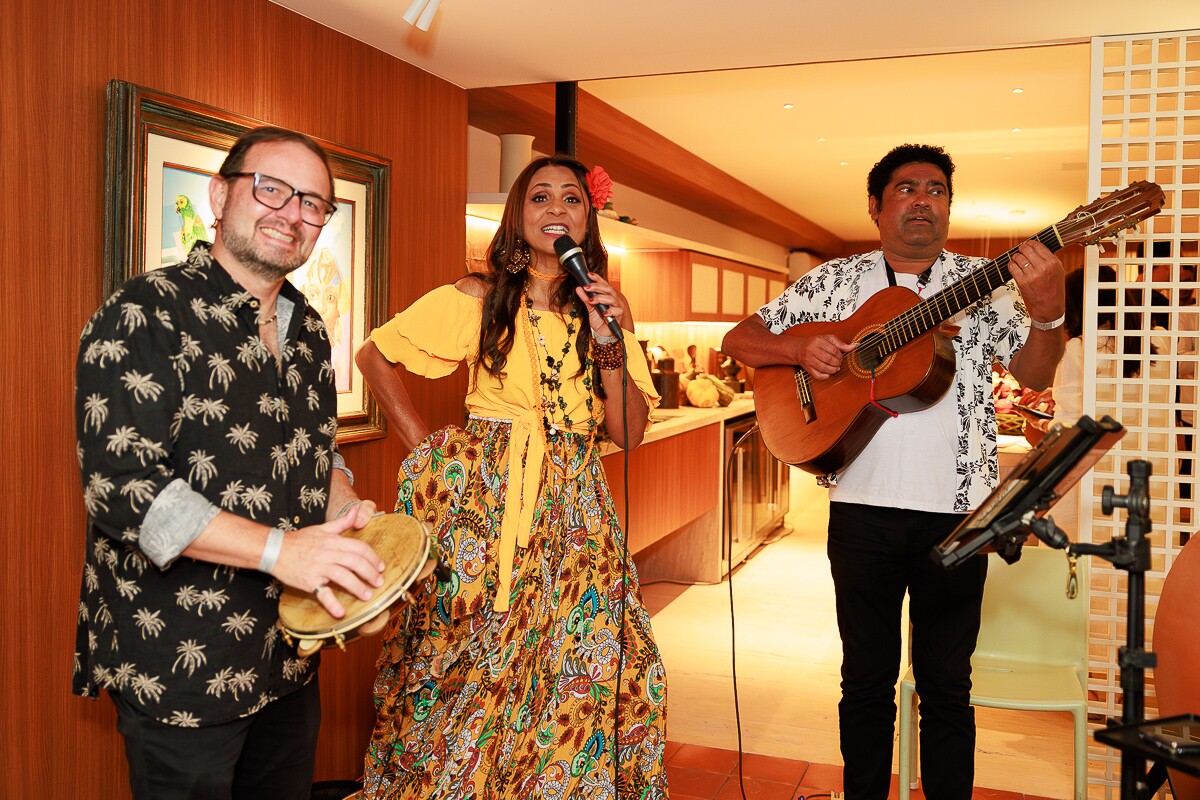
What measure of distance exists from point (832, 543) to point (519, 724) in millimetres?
933

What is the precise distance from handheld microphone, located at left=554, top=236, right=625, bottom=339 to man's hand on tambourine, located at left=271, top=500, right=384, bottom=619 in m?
0.87

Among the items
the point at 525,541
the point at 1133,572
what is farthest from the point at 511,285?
the point at 1133,572

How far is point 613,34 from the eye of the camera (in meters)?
3.15

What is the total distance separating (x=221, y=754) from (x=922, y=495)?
167 cm

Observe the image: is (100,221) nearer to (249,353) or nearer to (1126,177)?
(249,353)

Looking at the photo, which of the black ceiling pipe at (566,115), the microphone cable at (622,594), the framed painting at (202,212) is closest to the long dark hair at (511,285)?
the microphone cable at (622,594)

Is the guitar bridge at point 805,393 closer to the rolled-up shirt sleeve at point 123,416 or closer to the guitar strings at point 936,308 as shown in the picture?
the guitar strings at point 936,308

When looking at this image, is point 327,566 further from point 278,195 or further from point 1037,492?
point 1037,492

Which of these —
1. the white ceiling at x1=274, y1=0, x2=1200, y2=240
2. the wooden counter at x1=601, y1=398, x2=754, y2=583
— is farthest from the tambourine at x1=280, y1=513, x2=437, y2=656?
the wooden counter at x1=601, y1=398, x2=754, y2=583

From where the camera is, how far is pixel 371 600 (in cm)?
155

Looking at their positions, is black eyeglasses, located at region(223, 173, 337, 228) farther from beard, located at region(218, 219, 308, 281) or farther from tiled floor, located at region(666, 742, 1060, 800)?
tiled floor, located at region(666, 742, 1060, 800)

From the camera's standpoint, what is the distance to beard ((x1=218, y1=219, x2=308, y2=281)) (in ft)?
5.41

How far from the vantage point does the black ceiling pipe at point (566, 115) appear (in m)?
3.85

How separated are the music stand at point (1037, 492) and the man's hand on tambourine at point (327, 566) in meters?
0.85
